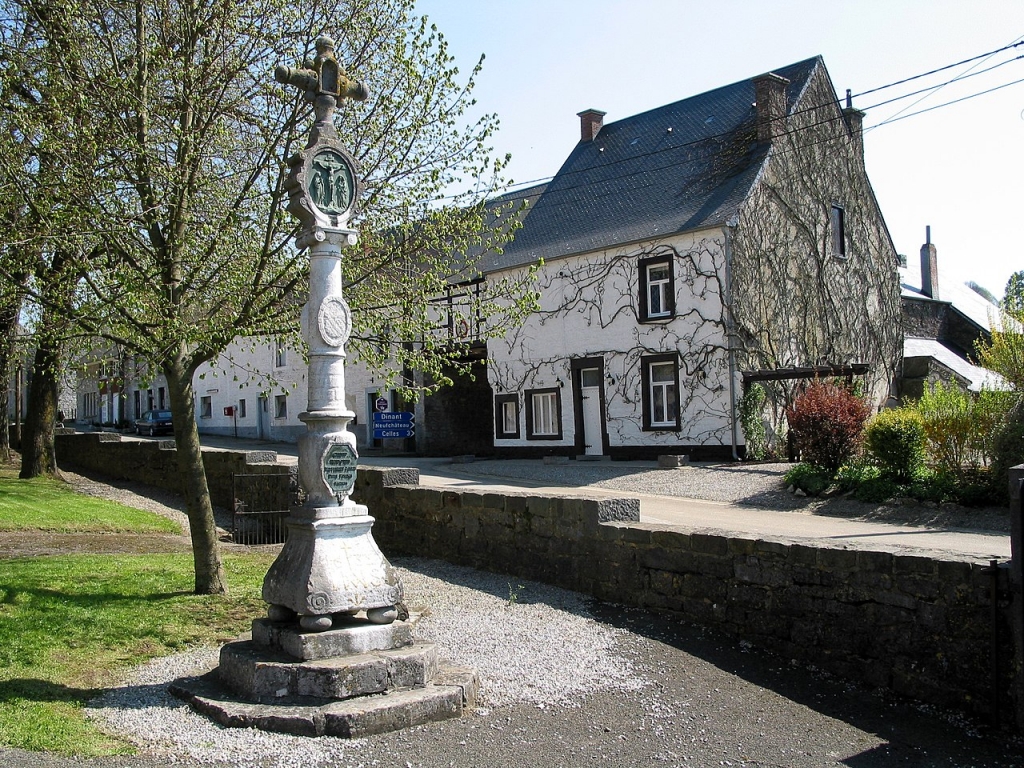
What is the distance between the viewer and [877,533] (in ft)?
42.4

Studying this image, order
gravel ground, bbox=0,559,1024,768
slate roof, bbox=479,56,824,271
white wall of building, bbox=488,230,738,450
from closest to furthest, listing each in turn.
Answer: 1. gravel ground, bbox=0,559,1024,768
2. white wall of building, bbox=488,230,738,450
3. slate roof, bbox=479,56,824,271

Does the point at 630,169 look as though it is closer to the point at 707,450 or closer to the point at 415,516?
the point at 707,450

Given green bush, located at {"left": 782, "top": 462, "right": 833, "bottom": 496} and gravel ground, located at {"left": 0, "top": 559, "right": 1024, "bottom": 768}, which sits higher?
green bush, located at {"left": 782, "top": 462, "right": 833, "bottom": 496}

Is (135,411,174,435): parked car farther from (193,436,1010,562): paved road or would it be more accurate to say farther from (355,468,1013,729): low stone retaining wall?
(355,468,1013,729): low stone retaining wall

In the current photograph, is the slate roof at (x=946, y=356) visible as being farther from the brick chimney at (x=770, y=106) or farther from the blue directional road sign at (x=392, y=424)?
the blue directional road sign at (x=392, y=424)

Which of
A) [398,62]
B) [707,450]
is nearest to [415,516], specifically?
[398,62]

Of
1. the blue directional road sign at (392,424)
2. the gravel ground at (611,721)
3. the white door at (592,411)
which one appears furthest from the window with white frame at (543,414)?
the gravel ground at (611,721)

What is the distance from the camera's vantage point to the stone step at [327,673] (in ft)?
18.2

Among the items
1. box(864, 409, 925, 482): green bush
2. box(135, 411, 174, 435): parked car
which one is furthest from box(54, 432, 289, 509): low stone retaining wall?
box(135, 411, 174, 435): parked car

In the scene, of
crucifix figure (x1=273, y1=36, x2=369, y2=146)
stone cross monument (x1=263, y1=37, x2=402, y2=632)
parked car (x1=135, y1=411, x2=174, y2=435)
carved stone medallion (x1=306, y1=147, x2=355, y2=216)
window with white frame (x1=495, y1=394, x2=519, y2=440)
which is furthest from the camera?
parked car (x1=135, y1=411, x2=174, y2=435)

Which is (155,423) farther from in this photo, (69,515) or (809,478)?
(809,478)

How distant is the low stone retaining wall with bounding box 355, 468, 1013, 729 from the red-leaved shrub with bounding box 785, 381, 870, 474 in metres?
8.73

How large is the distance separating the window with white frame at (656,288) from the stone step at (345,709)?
62.4 ft

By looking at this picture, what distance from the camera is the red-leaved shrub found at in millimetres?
16875
